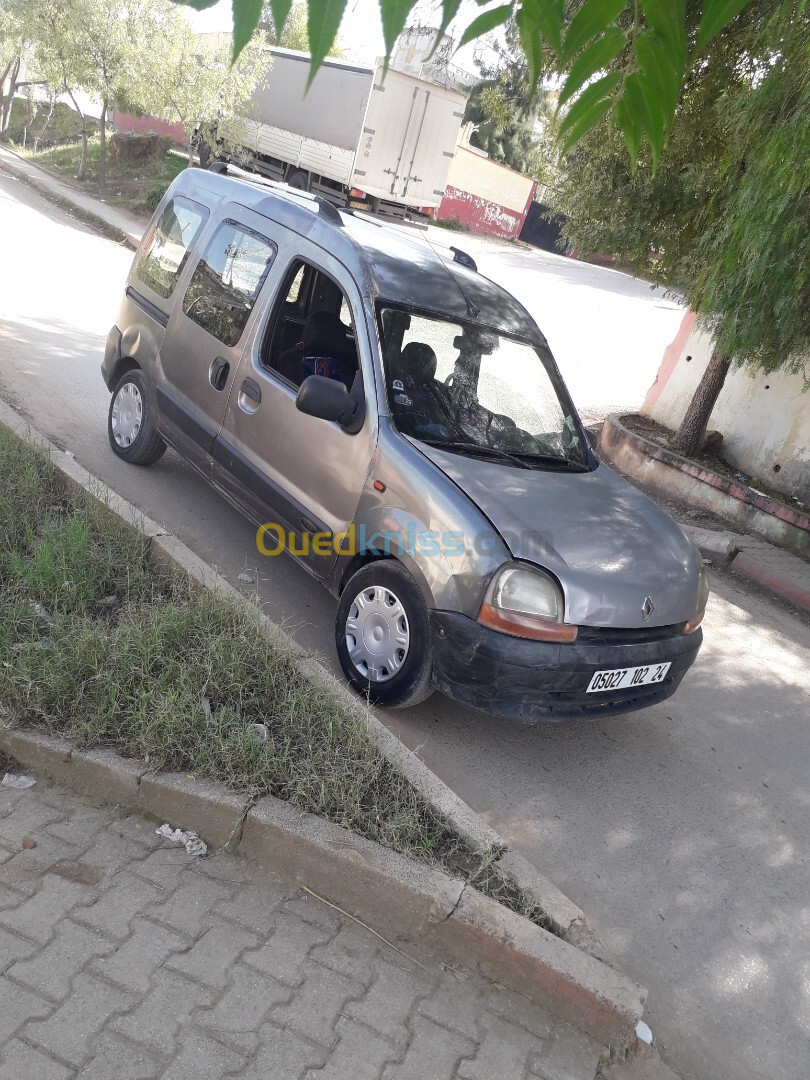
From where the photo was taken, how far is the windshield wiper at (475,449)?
14.4 ft

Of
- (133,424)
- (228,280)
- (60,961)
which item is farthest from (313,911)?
(133,424)

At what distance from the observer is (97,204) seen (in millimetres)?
21594

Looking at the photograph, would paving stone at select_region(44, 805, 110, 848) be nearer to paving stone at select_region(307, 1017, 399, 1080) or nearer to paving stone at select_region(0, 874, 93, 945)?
paving stone at select_region(0, 874, 93, 945)

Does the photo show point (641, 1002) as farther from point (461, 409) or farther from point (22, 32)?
point (22, 32)

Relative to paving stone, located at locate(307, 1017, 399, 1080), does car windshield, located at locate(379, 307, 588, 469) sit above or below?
above

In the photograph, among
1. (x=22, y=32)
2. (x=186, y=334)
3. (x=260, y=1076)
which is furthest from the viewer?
(x=22, y=32)

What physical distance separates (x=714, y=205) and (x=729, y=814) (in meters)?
6.69

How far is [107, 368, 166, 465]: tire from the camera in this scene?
6.09m

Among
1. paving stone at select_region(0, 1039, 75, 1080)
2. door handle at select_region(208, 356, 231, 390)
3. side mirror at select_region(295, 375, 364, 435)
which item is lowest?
paving stone at select_region(0, 1039, 75, 1080)

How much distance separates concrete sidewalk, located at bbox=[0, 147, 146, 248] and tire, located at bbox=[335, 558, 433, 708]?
14.5m

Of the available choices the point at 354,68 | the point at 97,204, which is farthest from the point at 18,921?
the point at 354,68

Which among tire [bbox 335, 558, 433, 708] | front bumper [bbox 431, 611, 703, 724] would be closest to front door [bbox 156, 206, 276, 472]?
tire [bbox 335, 558, 433, 708]

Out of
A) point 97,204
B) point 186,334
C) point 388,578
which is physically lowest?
point 97,204

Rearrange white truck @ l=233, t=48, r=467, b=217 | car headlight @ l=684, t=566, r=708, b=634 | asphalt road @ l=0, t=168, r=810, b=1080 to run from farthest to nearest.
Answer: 1. white truck @ l=233, t=48, r=467, b=217
2. car headlight @ l=684, t=566, r=708, b=634
3. asphalt road @ l=0, t=168, r=810, b=1080
